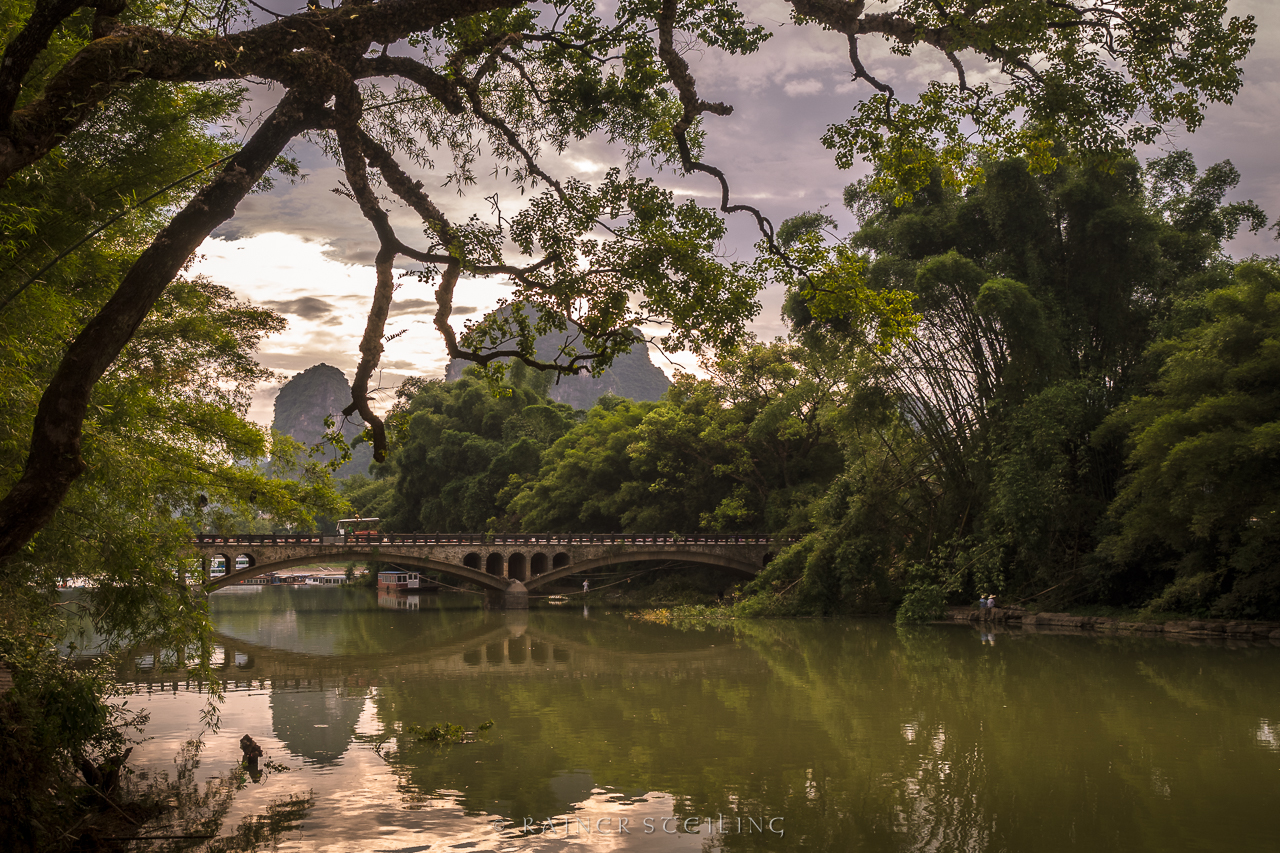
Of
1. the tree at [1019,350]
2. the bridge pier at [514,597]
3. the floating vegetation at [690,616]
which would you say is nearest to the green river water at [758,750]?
the tree at [1019,350]

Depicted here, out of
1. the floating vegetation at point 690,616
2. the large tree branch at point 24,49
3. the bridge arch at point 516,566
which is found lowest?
the floating vegetation at point 690,616

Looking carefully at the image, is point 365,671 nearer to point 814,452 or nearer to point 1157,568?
point 1157,568

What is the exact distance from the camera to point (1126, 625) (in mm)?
23078

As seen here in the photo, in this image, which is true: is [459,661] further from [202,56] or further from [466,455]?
[466,455]

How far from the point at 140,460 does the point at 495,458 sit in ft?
150

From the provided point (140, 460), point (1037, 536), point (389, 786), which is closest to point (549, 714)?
point (389, 786)

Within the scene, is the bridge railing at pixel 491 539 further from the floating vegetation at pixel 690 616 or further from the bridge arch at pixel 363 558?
the floating vegetation at pixel 690 616

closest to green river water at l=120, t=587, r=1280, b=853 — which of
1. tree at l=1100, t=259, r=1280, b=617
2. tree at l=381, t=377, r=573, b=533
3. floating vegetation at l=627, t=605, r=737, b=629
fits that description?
tree at l=1100, t=259, r=1280, b=617

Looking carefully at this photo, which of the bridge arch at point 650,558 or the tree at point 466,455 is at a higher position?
the tree at point 466,455

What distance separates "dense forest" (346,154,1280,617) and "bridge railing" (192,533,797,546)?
3.80 metres

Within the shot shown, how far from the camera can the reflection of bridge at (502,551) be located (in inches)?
1373

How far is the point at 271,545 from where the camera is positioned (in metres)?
34.8

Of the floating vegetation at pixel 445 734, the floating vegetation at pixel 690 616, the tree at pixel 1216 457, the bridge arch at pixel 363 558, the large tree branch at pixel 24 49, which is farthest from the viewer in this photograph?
the bridge arch at pixel 363 558

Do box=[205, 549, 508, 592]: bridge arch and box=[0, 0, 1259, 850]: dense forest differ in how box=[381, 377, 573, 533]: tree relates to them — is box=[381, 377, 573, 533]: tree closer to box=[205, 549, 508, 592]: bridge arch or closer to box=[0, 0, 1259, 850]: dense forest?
box=[205, 549, 508, 592]: bridge arch
